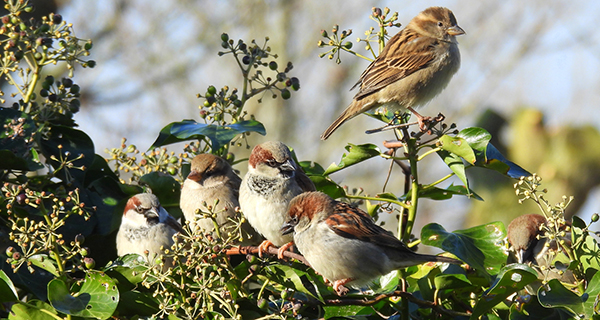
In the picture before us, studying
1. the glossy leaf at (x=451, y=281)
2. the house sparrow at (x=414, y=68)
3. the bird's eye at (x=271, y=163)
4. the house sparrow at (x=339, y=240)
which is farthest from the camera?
the house sparrow at (x=414, y=68)

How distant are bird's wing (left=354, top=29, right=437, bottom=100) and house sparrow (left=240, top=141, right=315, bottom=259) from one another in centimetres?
84

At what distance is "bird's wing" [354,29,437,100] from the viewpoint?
323 centimetres

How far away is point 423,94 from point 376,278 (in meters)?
1.36

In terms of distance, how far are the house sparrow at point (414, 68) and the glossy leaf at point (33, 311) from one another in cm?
167

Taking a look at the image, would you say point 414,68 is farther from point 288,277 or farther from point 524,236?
point 288,277

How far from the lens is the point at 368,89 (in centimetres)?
327

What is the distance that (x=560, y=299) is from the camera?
1.56m

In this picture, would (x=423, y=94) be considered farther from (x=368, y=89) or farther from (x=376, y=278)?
(x=376, y=278)

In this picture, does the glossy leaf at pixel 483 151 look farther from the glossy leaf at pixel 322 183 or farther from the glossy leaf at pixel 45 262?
the glossy leaf at pixel 45 262

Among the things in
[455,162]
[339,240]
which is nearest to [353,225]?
[339,240]

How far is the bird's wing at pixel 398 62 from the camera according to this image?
10.6ft

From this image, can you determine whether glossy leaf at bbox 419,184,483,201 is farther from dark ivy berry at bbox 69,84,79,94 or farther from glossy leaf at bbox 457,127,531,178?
dark ivy berry at bbox 69,84,79,94

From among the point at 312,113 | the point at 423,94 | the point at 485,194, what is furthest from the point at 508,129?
the point at 423,94

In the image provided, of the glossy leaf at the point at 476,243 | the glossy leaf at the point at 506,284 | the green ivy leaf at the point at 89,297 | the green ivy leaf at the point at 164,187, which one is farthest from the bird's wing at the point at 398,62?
the green ivy leaf at the point at 89,297
